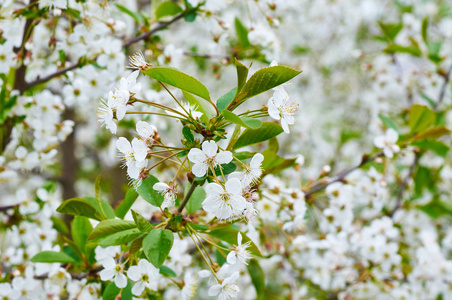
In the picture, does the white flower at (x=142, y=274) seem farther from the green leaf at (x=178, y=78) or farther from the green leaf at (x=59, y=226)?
the green leaf at (x=59, y=226)

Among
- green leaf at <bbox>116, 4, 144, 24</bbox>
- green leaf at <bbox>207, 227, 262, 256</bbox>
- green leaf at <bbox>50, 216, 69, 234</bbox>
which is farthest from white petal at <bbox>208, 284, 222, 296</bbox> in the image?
green leaf at <bbox>116, 4, 144, 24</bbox>

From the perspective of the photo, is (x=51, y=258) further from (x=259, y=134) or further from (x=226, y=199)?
(x=259, y=134)

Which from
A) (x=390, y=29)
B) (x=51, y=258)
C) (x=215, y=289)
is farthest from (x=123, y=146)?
(x=390, y=29)

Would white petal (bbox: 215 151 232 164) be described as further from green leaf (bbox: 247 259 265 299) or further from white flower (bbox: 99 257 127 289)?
green leaf (bbox: 247 259 265 299)

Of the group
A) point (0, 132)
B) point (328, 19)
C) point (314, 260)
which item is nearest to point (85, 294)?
point (0, 132)

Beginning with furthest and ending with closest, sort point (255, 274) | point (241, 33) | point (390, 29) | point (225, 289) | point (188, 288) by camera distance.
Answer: point (390, 29), point (241, 33), point (255, 274), point (188, 288), point (225, 289)

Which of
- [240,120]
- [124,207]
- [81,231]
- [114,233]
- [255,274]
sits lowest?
[255,274]
